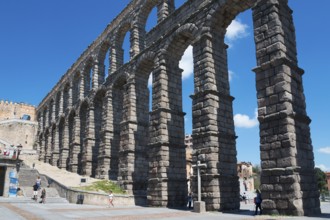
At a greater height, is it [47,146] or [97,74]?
[97,74]

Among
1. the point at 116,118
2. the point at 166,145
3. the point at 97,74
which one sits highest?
the point at 97,74

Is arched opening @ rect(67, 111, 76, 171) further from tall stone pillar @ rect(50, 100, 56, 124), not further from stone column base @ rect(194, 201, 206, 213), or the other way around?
stone column base @ rect(194, 201, 206, 213)

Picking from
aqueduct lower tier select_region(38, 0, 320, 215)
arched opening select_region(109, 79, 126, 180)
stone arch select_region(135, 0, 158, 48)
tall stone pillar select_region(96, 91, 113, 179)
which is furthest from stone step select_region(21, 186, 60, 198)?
stone arch select_region(135, 0, 158, 48)

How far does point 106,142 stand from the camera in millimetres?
27922

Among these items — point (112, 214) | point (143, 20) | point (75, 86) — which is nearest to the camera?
point (112, 214)

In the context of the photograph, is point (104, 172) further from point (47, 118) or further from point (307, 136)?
point (47, 118)

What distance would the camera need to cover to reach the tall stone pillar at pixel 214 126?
52.4 feet

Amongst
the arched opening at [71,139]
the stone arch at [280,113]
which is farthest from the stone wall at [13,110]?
the stone arch at [280,113]

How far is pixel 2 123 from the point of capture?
58.7 metres

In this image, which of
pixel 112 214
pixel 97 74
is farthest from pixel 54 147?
pixel 112 214

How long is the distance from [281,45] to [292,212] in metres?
6.81

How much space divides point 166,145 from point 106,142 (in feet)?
31.8

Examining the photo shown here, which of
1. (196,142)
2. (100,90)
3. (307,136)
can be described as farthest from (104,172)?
(307,136)

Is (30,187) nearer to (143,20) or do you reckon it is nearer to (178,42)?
(143,20)
